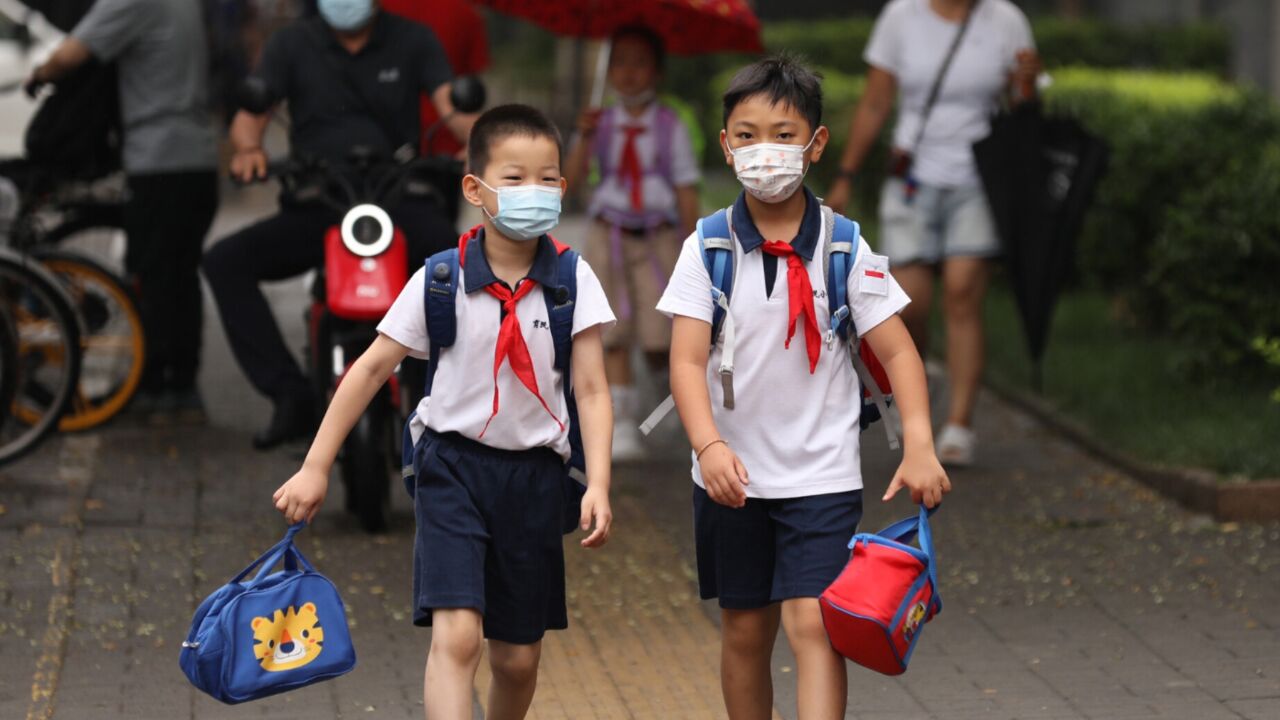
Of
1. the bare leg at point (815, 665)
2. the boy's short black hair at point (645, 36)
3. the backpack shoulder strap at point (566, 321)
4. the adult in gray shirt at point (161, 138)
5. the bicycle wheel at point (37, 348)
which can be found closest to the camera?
the bare leg at point (815, 665)

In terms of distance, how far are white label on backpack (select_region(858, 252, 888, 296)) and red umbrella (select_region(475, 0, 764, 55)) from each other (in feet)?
12.1

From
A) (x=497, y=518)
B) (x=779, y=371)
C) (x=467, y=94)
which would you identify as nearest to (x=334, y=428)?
(x=497, y=518)

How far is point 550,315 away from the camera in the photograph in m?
4.36

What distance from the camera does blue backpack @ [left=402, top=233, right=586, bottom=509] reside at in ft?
14.1

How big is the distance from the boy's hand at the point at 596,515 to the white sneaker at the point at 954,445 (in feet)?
13.7

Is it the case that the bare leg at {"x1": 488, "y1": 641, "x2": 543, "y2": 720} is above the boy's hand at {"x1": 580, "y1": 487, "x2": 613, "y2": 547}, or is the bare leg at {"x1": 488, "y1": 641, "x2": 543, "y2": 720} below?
below

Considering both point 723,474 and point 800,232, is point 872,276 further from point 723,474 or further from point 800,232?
point 723,474

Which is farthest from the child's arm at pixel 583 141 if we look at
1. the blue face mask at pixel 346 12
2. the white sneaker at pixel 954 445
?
the white sneaker at pixel 954 445

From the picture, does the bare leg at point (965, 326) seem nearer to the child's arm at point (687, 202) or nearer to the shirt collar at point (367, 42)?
the child's arm at point (687, 202)

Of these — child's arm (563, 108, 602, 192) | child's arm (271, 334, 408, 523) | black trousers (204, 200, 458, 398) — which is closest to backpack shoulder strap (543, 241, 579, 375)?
child's arm (271, 334, 408, 523)

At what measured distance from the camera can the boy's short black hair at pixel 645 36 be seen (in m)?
8.05

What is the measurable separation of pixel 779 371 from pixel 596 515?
0.52 m

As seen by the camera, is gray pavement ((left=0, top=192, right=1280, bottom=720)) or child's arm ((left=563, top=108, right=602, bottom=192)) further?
child's arm ((left=563, top=108, right=602, bottom=192))

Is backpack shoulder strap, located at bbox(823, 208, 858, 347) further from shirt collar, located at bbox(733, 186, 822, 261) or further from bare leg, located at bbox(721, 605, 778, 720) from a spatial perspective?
bare leg, located at bbox(721, 605, 778, 720)
